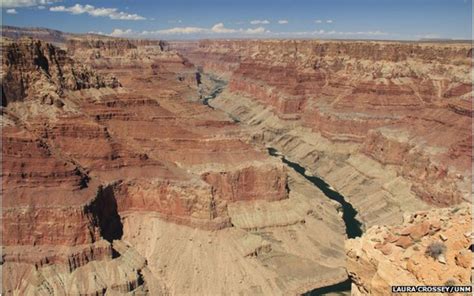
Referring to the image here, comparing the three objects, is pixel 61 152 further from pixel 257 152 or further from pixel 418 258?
pixel 418 258

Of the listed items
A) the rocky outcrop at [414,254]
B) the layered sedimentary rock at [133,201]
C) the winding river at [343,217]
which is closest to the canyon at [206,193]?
the rocky outcrop at [414,254]

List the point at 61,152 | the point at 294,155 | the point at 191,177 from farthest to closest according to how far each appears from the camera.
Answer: the point at 294,155, the point at 191,177, the point at 61,152

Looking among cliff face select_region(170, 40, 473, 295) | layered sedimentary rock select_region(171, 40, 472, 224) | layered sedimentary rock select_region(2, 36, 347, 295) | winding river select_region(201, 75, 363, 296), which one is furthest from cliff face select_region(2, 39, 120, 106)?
layered sedimentary rock select_region(171, 40, 472, 224)

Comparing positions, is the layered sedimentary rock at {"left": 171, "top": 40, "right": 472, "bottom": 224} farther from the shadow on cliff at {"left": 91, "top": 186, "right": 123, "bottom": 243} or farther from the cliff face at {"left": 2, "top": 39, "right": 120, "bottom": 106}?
the shadow on cliff at {"left": 91, "top": 186, "right": 123, "bottom": 243}

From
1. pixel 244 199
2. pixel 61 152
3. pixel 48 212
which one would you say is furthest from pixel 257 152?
pixel 48 212

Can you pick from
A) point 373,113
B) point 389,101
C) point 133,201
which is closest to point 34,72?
point 133,201

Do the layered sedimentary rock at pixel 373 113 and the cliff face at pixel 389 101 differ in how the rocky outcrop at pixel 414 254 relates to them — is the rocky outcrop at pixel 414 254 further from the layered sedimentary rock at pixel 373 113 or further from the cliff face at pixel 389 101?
the cliff face at pixel 389 101
